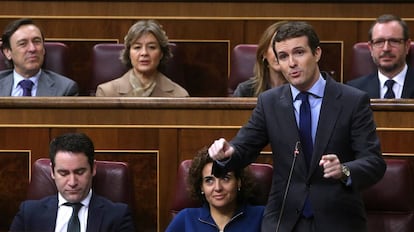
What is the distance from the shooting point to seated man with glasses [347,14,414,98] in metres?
2.67

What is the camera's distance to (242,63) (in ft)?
9.30

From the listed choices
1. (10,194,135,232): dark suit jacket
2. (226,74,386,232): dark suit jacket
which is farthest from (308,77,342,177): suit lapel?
(10,194,135,232): dark suit jacket

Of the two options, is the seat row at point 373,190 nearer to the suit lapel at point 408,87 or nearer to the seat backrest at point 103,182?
the seat backrest at point 103,182

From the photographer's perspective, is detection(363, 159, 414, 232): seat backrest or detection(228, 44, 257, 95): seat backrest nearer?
detection(363, 159, 414, 232): seat backrest

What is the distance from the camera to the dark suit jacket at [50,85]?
2656 mm

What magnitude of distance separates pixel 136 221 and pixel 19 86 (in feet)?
2.07

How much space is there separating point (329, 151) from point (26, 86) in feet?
3.84

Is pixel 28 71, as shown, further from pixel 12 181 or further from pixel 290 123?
pixel 290 123

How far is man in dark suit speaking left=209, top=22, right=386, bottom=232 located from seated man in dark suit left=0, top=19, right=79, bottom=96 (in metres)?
0.98

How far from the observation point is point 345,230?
175cm

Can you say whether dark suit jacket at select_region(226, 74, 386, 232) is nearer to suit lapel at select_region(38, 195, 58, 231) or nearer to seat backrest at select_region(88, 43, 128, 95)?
suit lapel at select_region(38, 195, 58, 231)

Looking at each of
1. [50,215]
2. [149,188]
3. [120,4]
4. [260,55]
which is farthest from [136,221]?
[120,4]

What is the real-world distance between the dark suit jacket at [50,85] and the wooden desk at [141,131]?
0.34m

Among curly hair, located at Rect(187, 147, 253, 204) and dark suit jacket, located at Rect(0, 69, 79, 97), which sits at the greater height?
dark suit jacket, located at Rect(0, 69, 79, 97)
